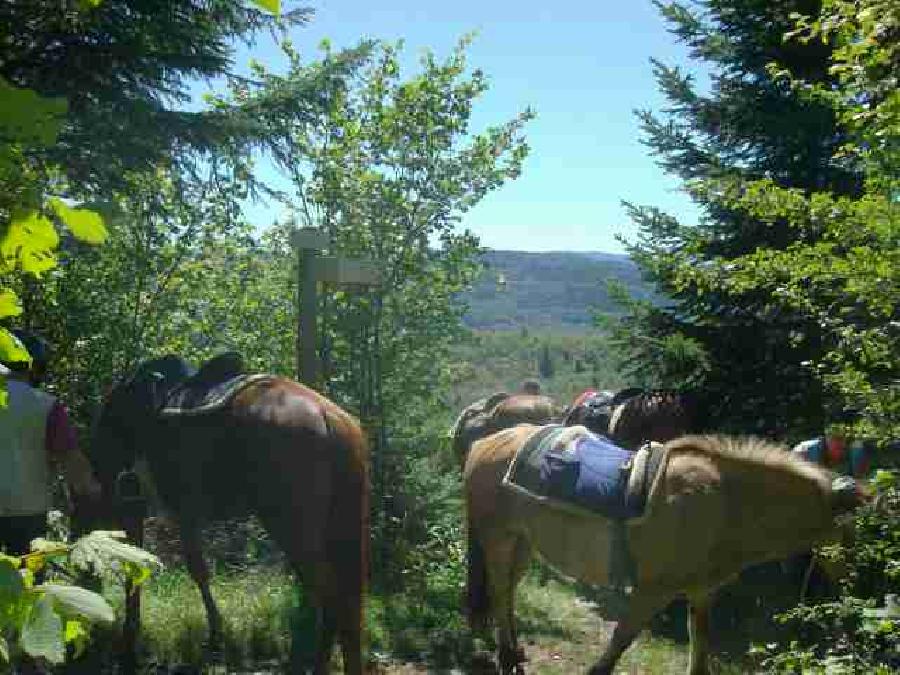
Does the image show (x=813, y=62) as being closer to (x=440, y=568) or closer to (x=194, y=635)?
(x=440, y=568)

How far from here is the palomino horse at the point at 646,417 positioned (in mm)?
7016

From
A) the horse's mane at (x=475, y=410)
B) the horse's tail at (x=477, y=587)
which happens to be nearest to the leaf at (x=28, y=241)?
the horse's tail at (x=477, y=587)

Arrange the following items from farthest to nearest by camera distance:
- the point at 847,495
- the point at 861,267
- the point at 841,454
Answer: the point at 841,454
the point at 847,495
the point at 861,267

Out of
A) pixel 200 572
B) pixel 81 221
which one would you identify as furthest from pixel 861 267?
pixel 200 572

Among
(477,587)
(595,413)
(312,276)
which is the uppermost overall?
(312,276)

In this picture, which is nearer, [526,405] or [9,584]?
[9,584]

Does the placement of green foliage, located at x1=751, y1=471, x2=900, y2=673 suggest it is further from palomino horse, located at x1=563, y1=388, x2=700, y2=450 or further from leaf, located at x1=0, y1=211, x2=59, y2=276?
palomino horse, located at x1=563, y1=388, x2=700, y2=450

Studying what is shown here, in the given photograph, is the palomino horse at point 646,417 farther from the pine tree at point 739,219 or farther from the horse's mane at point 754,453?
the horse's mane at point 754,453

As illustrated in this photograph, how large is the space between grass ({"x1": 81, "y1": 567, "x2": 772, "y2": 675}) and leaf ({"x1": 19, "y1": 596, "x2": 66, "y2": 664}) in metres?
4.63

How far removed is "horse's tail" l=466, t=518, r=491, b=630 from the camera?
6.27 metres

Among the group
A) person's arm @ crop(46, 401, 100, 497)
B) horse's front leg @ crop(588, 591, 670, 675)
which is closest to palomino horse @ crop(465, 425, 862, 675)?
horse's front leg @ crop(588, 591, 670, 675)

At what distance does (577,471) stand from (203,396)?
2375 mm

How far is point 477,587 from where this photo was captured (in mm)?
6277

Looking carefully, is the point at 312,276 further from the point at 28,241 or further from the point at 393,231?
the point at 28,241
